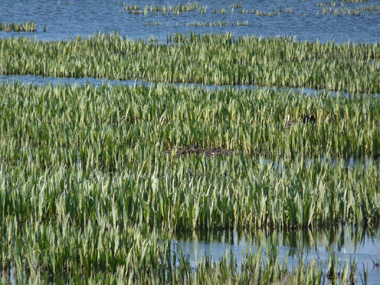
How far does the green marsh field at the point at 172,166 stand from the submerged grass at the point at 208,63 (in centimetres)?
6

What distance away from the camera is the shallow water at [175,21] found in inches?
1079

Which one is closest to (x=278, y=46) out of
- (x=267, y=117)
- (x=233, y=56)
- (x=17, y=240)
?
(x=233, y=56)

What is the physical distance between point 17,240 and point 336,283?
227cm

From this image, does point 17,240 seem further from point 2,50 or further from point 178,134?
point 2,50

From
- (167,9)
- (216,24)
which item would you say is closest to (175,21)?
(216,24)

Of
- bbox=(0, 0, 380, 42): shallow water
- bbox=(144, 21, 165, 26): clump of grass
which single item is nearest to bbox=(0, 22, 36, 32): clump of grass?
bbox=(0, 0, 380, 42): shallow water

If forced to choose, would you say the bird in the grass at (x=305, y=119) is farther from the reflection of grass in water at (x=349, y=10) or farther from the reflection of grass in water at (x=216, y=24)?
the reflection of grass in water at (x=349, y=10)

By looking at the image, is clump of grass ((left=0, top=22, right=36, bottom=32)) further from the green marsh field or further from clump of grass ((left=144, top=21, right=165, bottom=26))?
the green marsh field

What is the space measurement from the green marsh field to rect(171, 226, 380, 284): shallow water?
0.42 feet

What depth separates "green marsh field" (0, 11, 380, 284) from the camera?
14.3 ft

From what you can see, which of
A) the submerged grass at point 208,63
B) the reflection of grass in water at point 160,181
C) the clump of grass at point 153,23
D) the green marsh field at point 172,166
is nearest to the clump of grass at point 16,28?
the clump of grass at point 153,23

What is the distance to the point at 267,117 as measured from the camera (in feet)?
32.8

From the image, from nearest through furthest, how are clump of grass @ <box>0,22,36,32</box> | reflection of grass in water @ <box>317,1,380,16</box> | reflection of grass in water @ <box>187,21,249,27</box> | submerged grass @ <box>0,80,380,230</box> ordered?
submerged grass @ <box>0,80,380,230</box> → clump of grass @ <box>0,22,36,32</box> → reflection of grass in water @ <box>187,21,249,27</box> → reflection of grass in water @ <box>317,1,380,16</box>

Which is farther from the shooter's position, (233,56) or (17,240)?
(233,56)
